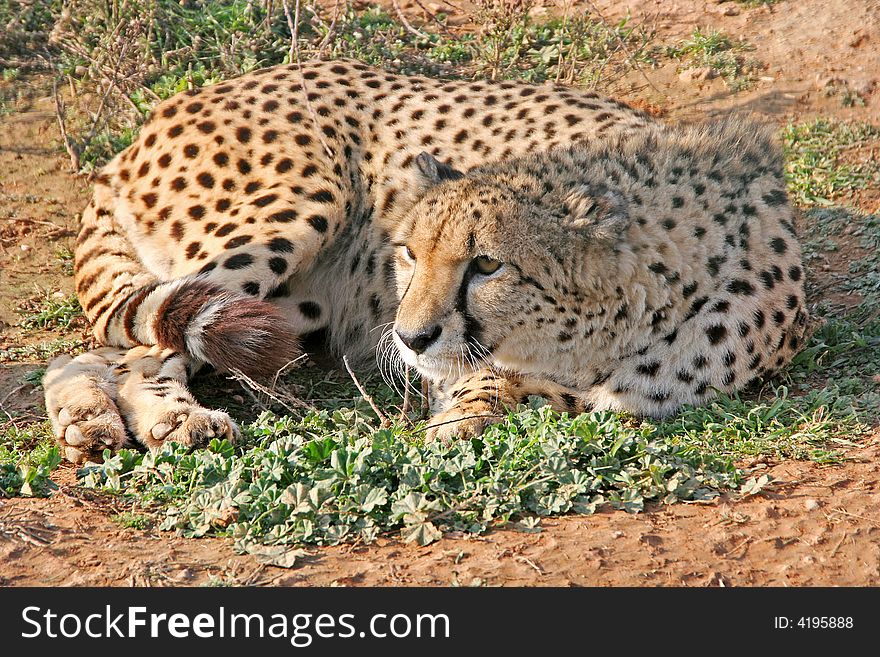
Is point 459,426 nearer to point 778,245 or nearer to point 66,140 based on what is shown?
point 778,245

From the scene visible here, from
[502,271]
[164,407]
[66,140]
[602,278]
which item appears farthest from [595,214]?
[66,140]

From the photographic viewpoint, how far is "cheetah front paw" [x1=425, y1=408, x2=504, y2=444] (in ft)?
12.1

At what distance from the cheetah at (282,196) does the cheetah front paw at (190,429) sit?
0.25m

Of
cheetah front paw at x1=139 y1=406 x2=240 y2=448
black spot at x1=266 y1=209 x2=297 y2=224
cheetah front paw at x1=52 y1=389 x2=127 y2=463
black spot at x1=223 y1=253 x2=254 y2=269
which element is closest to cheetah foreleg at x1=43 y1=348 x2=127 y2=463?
cheetah front paw at x1=52 y1=389 x2=127 y2=463

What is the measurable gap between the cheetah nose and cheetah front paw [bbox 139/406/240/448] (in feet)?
2.28

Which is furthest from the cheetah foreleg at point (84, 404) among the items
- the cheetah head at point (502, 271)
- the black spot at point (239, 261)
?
the cheetah head at point (502, 271)

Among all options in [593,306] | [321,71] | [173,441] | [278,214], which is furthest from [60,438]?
[321,71]

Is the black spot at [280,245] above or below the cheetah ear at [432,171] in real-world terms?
below

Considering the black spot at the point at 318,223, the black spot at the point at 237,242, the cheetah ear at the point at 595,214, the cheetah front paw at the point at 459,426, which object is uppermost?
the cheetah ear at the point at 595,214

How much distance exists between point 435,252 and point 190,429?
1023 mm

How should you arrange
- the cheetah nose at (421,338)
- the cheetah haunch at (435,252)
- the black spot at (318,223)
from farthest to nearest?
the black spot at (318,223) < the cheetah haunch at (435,252) < the cheetah nose at (421,338)

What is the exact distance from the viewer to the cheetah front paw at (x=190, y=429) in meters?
3.68

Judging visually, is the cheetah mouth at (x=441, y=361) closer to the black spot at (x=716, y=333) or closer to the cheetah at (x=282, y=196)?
the cheetah at (x=282, y=196)

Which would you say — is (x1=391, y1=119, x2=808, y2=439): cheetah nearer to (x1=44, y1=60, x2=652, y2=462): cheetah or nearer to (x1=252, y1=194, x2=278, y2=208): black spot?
(x1=44, y1=60, x2=652, y2=462): cheetah
